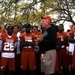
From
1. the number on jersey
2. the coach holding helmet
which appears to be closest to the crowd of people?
the number on jersey

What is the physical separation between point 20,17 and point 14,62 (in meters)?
4.51

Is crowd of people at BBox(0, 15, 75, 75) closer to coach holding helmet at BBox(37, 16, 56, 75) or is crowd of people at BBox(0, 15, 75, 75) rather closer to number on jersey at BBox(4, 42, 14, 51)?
number on jersey at BBox(4, 42, 14, 51)

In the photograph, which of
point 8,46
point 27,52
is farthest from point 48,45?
point 27,52

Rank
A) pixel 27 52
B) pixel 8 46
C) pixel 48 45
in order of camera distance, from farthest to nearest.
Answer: pixel 27 52 < pixel 8 46 < pixel 48 45

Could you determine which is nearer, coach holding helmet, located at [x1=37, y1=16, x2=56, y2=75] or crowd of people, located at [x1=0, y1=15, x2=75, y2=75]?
coach holding helmet, located at [x1=37, y1=16, x2=56, y2=75]

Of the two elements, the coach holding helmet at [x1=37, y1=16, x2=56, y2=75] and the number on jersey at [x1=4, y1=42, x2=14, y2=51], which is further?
the number on jersey at [x1=4, y1=42, x2=14, y2=51]

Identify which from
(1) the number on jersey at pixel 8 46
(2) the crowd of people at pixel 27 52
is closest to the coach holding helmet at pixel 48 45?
(2) the crowd of people at pixel 27 52

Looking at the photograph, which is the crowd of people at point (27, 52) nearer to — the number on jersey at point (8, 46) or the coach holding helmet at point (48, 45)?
the number on jersey at point (8, 46)

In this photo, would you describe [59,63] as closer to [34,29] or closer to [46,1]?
[34,29]

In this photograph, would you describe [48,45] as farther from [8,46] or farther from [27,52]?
[27,52]

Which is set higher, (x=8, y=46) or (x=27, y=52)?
(x=8, y=46)

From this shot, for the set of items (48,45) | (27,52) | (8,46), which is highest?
(48,45)

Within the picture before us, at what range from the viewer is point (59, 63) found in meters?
10.7

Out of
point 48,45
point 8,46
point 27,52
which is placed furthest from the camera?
point 27,52
